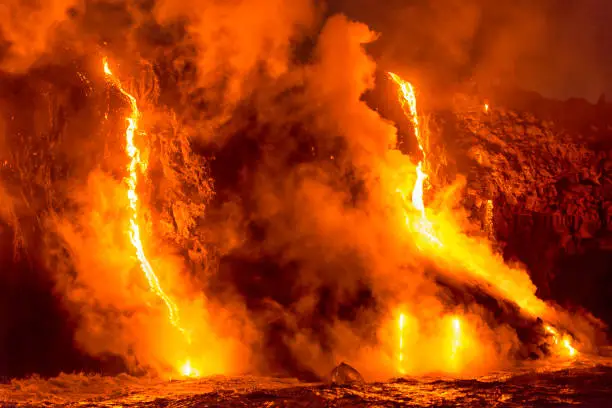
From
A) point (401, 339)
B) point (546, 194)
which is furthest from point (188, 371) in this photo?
point (546, 194)

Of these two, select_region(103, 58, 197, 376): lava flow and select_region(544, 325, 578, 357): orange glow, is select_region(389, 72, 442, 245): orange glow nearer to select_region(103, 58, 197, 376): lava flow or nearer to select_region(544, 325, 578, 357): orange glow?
select_region(544, 325, 578, 357): orange glow

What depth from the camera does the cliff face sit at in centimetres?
1359

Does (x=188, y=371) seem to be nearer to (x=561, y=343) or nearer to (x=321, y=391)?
(x=321, y=391)

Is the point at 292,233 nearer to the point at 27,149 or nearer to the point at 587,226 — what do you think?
the point at 27,149

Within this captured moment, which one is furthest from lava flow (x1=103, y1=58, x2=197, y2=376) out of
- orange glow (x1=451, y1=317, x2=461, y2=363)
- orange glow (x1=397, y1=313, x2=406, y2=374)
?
orange glow (x1=451, y1=317, x2=461, y2=363)

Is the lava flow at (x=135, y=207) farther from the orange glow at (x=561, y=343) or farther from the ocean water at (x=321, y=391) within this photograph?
the orange glow at (x=561, y=343)

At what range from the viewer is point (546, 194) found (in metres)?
13.9

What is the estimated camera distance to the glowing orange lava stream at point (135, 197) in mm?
10578

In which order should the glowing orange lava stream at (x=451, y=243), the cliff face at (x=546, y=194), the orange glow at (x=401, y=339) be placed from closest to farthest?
the orange glow at (x=401, y=339)
the glowing orange lava stream at (x=451, y=243)
the cliff face at (x=546, y=194)

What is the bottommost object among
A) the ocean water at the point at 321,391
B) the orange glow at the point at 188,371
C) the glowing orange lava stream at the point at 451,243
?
the ocean water at the point at 321,391

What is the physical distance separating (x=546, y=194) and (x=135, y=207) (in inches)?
354

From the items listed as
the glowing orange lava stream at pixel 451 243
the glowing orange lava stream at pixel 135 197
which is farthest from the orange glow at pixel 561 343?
the glowing orange lava stream at pixel 135 197

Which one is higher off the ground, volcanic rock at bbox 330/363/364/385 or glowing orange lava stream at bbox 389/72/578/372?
glowing orange lava stream at bbox 389/72/578/372

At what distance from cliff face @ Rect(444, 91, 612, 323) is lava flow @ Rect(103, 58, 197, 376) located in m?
6.93
